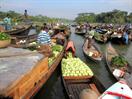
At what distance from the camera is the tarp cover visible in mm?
5219

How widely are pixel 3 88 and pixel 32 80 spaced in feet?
6.09

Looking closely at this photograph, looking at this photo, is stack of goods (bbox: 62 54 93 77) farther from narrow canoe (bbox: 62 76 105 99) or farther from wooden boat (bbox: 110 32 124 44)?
wooden boat (bbox: 110 32 124 44)

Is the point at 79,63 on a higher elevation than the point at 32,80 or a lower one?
lower

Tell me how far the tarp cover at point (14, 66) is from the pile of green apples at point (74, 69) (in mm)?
3011

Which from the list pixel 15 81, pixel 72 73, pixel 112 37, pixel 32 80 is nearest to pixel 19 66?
pixel 32 80

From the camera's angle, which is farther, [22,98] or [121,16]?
[121,16]

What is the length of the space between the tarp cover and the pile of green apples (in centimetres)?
301

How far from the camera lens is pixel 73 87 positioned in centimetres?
955

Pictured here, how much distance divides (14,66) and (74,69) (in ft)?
15.8

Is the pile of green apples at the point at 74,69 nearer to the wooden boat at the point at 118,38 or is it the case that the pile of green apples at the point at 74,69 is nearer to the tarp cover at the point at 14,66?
the tarp cover at the point at 14,66

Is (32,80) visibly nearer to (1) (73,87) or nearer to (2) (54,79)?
(1) (73,87)

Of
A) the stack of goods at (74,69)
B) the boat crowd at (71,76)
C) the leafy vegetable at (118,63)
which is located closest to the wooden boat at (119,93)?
the boat crowd at (71,76)

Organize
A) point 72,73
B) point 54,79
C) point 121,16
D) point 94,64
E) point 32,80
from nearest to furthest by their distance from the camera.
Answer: point 32,80 → point 72,73 → point 54,79 → point 94,64 → point 121,16

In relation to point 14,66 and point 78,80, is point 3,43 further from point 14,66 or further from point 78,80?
point 78,80
